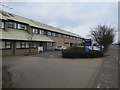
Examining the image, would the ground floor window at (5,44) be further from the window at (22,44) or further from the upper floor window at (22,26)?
the upper floor window at (22,26)

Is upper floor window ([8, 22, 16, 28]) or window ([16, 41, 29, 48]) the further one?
window ([16, 41, 29, 48])

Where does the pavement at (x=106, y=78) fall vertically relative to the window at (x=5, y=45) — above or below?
below

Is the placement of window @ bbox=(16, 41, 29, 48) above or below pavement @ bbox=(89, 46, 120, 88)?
above

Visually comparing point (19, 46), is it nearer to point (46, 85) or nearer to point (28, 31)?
point (28, 31)

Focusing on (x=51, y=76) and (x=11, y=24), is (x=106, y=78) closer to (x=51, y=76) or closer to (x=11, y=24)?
(x=51, y=76)

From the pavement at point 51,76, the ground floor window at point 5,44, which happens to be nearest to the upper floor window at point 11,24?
the ground floor window at point 5,44

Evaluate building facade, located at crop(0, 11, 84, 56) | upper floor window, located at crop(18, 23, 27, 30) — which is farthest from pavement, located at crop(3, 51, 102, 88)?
upper floor window, located at crop(18, 23, 27, 30)

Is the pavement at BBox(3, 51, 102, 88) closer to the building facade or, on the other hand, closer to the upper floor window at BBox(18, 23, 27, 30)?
the building facade

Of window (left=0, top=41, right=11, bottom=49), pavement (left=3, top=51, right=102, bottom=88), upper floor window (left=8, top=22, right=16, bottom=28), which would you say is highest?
upper floor window (left=8, top=22, right=16, bottom=28)

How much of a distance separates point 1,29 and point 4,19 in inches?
64.9

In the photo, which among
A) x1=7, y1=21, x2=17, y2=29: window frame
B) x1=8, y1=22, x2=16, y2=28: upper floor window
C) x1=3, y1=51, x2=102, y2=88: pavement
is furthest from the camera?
x1=8, y1=22, x2=16, y2=28: upper floor window

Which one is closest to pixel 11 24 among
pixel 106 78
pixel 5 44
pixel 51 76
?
pixel 5 44

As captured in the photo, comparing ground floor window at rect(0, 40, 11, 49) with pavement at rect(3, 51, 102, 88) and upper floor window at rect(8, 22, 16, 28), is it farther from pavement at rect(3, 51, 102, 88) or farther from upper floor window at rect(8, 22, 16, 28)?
pavement at rect(3, 51, 102, 88)

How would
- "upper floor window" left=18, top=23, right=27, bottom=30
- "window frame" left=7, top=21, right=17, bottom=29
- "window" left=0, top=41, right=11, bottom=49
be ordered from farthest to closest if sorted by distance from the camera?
1. "upper floor window" left=18, top=23, right=27, bottom=30
2. "window frame" left=7, top=21, right=17, bottom=29
3. "window" left=0, top=41, right=11, bottom=49
